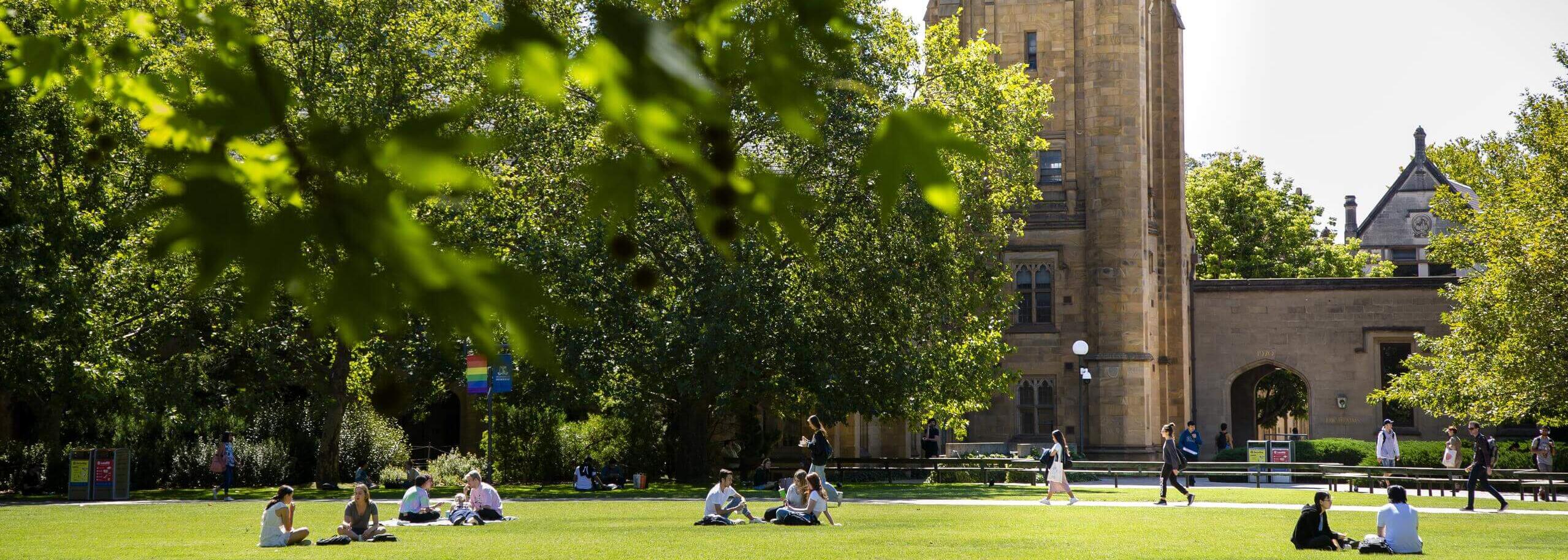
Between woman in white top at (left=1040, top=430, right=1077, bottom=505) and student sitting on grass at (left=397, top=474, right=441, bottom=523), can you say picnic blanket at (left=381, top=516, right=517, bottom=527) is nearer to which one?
student sitting on grass at (left=397, top=474, right=441, bottom=523)

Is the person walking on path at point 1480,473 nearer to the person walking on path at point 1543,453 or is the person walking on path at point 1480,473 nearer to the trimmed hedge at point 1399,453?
the person walking on path at point 1543,453

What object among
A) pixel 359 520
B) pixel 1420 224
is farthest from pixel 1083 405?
pixel 1420 224

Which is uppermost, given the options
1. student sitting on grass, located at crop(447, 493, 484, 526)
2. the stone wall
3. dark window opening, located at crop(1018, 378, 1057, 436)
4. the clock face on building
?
the clock face on building

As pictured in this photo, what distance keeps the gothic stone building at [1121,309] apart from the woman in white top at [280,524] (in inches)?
1032

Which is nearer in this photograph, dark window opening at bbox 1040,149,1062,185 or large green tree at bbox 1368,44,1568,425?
large green tree at bbox 1368,44,1568,425

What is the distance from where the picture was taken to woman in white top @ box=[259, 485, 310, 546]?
15672mm

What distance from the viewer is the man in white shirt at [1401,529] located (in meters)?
14.8

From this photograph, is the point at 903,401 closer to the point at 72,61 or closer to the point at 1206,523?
the point at 1206,523

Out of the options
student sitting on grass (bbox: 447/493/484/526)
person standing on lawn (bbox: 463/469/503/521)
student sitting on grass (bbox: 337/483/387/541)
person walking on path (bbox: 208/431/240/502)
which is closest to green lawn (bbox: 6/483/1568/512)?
person walking on path (bbox: 208/431/240/502)

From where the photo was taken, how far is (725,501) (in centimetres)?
1930

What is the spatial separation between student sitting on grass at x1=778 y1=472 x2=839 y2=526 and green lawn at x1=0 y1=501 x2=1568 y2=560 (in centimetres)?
45

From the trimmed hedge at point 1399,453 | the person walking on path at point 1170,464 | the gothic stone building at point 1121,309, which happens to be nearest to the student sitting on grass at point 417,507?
the person walking on path at point 1170,464

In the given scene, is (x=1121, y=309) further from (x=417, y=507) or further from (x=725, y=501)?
(x=417, y=507)

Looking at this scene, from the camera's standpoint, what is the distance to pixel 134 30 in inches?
174
